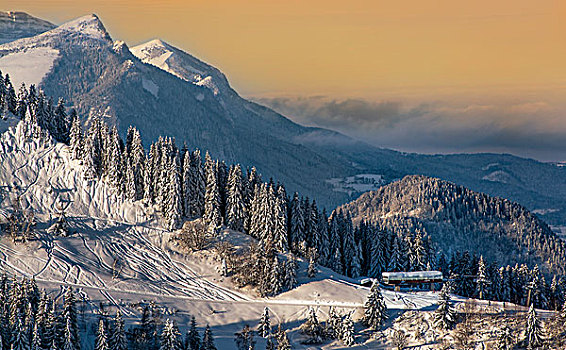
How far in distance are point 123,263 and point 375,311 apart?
193 feet

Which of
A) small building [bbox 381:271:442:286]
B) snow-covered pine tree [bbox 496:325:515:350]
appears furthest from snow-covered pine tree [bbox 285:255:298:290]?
snow-covered pine tree [bbox 496:325:515:350]

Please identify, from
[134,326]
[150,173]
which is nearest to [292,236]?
[150,173]

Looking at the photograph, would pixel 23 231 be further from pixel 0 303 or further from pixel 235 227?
pixel 235 227

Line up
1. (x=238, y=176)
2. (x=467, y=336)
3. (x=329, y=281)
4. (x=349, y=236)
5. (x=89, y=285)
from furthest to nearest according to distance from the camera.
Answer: (x=349, y=236) → (x=238, y=176) → (x=329, y=281) → (x=89, y=285) → (x=467, y=336)

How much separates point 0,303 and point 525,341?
94.2m

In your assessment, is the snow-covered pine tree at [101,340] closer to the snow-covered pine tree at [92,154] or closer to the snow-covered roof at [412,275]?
the snow-covered pine tree at [92,154]

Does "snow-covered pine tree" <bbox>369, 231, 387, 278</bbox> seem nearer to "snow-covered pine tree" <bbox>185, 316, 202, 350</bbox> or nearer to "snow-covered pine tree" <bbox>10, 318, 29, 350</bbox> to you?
"snow-covered pine tree" <bbox>185, 316, 202, 350</bbox>

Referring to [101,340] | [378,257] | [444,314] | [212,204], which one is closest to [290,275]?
[212,204]

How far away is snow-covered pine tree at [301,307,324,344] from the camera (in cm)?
11975

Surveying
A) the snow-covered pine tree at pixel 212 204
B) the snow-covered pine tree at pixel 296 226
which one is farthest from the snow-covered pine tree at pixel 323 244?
the snow-covered pine tree at pixel 212 204

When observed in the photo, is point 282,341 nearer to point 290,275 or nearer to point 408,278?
point 290,275

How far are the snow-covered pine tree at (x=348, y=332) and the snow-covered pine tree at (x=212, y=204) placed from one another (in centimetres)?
4265

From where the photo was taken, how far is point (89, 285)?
128500 millimetres

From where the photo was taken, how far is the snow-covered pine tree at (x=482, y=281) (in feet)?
484
